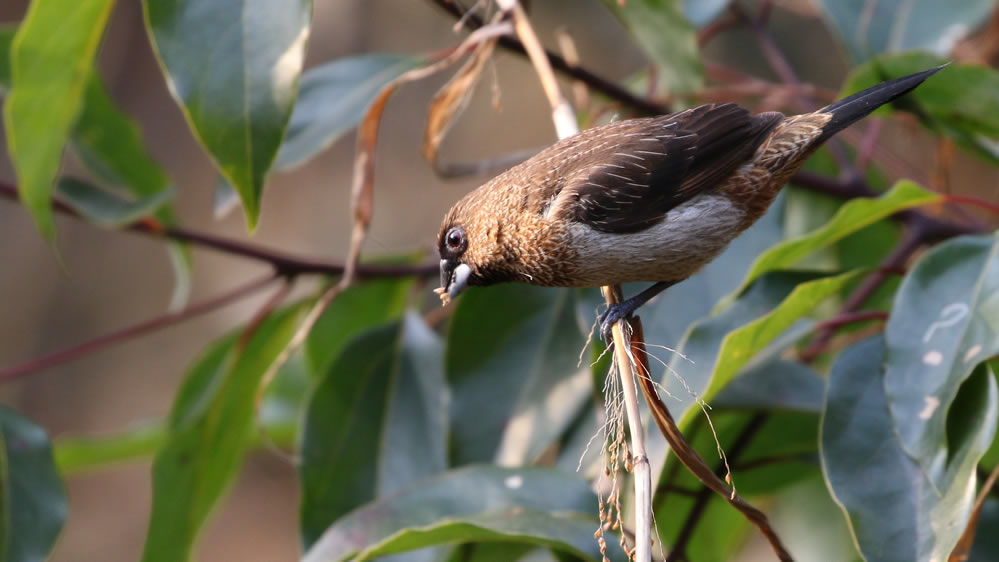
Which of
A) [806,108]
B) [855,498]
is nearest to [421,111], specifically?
[806,108]

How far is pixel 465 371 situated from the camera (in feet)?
8.21

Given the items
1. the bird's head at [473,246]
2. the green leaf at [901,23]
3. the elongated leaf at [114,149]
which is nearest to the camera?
the bird's head at [473,246]

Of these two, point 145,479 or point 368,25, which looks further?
point 145,479

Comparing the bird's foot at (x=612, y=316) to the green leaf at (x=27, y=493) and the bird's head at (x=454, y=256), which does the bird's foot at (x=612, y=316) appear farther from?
the green leaf at (x=27, y=493)

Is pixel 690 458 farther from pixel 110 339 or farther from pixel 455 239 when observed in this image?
pixel 110 339

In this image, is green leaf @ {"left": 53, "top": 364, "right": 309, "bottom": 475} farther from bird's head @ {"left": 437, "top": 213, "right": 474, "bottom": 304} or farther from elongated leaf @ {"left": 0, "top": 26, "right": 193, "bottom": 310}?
bird's head @ {"left": 437, "top": 213, "right": 474, "bottom": 304}

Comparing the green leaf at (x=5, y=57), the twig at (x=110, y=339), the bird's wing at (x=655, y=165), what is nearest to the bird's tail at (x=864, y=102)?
the bird's wing at (x=655, y=165)

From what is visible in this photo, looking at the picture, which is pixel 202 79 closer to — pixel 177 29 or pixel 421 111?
pixel 177 29

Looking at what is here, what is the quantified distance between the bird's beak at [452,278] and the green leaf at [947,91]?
110 centimetres

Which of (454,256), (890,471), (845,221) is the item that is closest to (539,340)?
(454,256)

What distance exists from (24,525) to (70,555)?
6.84m

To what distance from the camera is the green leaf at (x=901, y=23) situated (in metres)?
2.79

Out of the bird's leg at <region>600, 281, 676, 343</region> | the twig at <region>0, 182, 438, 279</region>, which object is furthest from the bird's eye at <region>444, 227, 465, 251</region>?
the twig at <region>0, 182, 438, 279</region>

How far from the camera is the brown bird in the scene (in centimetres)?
186
